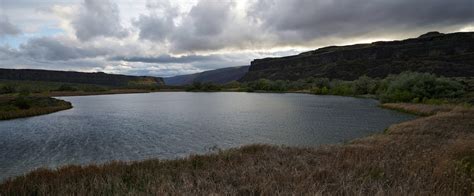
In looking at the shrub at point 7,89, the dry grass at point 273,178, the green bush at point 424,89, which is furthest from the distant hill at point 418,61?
the shrub at point 7,89

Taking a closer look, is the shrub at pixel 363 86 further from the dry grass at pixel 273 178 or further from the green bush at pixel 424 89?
the dry grass at pixel 273 178

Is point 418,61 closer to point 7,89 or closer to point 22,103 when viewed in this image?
point 22,103

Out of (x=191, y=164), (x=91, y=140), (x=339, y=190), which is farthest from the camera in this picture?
(x=91, y=140)

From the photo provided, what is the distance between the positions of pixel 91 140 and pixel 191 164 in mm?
15289

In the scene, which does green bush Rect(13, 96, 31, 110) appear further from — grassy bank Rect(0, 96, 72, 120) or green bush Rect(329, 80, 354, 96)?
green bush Rect(329, 80, 354, 96)

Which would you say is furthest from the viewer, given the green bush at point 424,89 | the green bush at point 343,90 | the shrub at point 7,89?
the shrub at point 7,89

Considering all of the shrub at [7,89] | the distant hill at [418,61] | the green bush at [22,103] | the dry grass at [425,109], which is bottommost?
the dry grass at [425,109]

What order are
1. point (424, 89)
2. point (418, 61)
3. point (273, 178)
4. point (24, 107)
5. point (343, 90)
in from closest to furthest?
point (273, 178) < point (24, 107) < point (424, 89) < point (343, 90) < point (418, 61)

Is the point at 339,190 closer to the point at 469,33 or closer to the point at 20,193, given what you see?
the point at 20,193

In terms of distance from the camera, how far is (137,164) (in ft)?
38.7

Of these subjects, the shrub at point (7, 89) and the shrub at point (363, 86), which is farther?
the shrub at point (7, 89)

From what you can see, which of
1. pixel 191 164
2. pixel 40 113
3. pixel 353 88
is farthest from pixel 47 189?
pixel 353 88

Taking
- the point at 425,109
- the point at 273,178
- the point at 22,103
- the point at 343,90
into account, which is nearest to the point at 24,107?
the point at 22,103

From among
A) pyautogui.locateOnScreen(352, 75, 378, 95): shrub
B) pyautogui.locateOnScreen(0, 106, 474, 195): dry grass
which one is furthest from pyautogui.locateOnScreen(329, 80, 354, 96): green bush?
pyautogui.locateOnScreen(0, 106, 474, 195): dry grass
